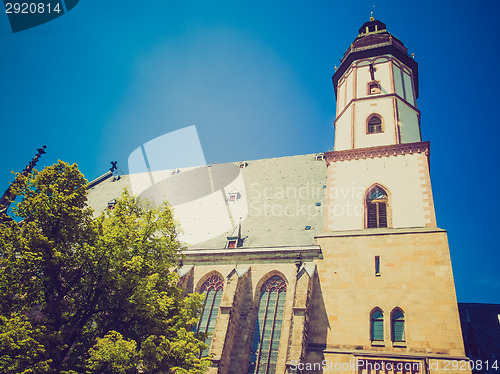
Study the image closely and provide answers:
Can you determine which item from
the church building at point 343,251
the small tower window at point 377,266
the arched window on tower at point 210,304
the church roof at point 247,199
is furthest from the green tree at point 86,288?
the church roof at point 247,199

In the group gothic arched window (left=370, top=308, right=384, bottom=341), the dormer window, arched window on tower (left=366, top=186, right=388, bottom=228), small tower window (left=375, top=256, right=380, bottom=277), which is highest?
the dormer window

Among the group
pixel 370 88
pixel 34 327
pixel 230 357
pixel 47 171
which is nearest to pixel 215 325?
pixel 230 357

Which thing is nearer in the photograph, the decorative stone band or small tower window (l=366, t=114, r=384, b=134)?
the decorative stone band

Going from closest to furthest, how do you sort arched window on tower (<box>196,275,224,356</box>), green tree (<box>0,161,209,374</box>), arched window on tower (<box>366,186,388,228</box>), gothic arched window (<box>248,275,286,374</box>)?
1. green tree (<box>0,161,209,374</box>)
2. gothic arched window (<box>248,275,286,374</box>)
3. arched window on tower (<box>196,275,224,356</box>)
4. arched window on tower (<box>366,186,388,228</box>)

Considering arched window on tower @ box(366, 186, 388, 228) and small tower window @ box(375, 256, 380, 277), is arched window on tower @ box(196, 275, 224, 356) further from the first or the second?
arched window on tower @ box(366, 186, 388, 228)

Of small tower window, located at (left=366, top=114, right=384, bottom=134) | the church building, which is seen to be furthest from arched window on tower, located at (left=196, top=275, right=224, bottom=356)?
small tower window, located at (left=366, top=114, right=384, bottom=134)

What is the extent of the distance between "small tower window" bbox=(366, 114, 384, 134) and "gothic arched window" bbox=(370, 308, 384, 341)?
395 inches

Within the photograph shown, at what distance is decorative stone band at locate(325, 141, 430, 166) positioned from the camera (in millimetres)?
19438

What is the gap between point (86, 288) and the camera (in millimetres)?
10750

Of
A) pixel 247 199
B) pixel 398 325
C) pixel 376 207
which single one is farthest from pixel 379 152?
pixel 398 325

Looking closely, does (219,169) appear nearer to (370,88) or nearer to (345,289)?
(370,88)

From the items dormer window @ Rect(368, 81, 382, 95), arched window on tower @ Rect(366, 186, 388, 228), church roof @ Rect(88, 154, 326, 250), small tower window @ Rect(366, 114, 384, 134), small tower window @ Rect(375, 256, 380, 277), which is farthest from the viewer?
dormer window @ Rect(368, 81, 382, 95)

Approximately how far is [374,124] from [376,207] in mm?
5434

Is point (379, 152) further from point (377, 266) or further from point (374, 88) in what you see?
point (377, 266)
